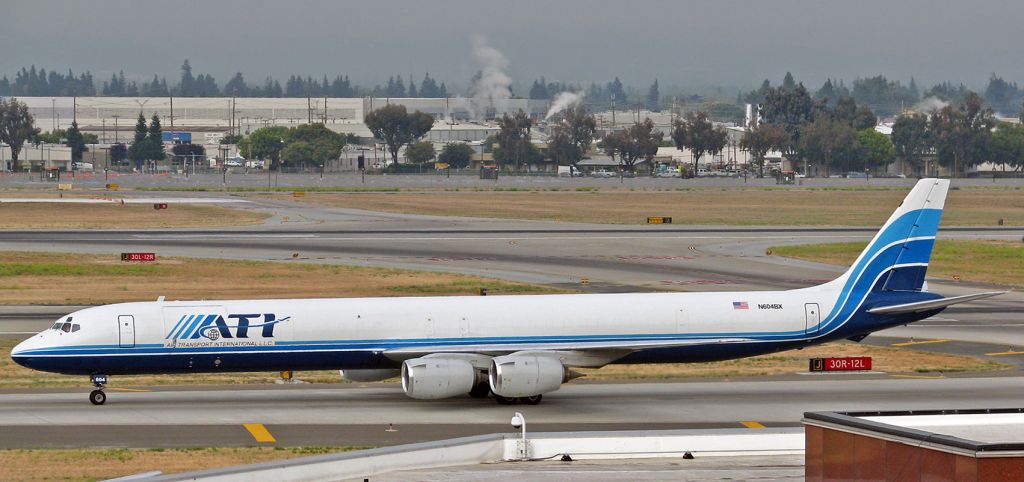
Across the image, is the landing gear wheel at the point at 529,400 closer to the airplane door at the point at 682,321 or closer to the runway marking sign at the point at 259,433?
the airplane door at the point at 682,321

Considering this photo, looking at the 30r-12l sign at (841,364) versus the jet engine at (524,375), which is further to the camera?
the 30r-12l sign at (841,364)

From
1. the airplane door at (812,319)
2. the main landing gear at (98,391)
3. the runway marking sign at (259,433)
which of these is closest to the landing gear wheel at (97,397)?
the main landing gear at (98,391)

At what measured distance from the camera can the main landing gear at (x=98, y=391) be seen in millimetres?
38750

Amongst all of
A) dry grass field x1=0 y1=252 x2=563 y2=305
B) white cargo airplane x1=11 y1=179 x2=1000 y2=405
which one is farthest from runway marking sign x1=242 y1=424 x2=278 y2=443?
dry grass field x1=0 y1=252 x2=563 y2=305

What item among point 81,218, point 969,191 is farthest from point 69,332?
point 969,191

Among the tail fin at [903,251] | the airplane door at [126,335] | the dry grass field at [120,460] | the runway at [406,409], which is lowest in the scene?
the runway at [406,409]

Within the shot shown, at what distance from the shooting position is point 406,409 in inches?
1534

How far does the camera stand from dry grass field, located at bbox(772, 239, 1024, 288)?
255 ft

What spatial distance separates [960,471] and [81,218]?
114245mm

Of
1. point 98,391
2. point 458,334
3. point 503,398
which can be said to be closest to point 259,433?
point 98,391

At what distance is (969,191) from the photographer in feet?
618

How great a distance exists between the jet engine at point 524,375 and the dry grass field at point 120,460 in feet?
21.4

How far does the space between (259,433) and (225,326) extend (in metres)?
4.96

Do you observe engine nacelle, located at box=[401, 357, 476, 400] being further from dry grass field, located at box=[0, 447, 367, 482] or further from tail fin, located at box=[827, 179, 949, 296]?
tail fin, located at box=[827, 179, 949, 296]
